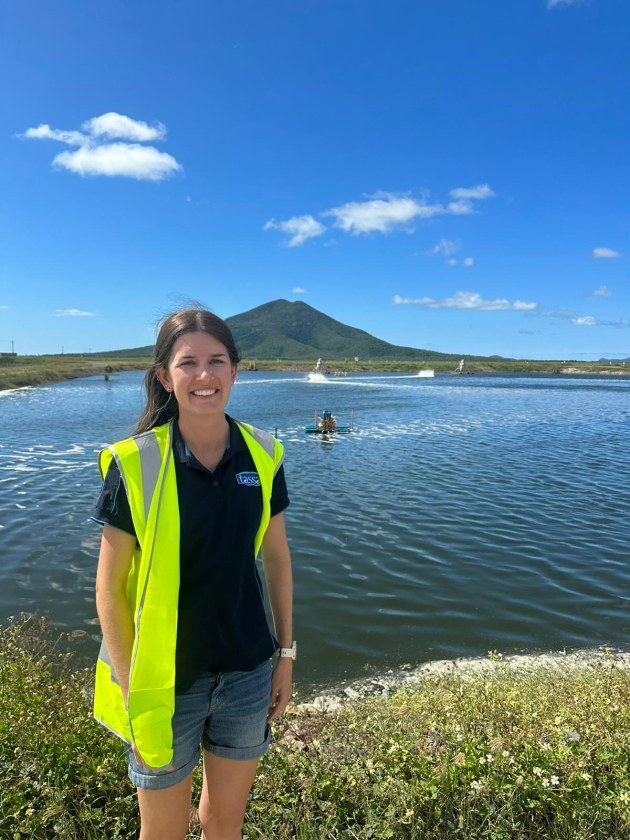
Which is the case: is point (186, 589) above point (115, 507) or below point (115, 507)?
below

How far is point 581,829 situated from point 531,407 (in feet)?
179

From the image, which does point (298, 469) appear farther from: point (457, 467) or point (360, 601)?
point (360, 601)

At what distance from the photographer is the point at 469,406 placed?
54.4 metres

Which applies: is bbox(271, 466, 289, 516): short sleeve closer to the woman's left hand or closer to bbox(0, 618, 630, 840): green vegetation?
the woman's left hand

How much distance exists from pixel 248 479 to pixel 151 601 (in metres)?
0.76

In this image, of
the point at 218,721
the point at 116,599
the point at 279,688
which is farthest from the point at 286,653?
the point at 116,599

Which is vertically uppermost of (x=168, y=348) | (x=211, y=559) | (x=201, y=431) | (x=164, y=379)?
(x=168, y=348)

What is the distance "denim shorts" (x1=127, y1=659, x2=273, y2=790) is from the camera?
248cm

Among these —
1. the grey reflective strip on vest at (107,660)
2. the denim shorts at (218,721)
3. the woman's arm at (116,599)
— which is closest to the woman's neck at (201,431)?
the woman's arm at (116,599)

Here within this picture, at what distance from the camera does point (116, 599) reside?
2.43m

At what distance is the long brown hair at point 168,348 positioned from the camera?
2.83 meters

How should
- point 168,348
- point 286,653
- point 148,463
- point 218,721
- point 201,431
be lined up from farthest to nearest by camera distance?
1. point 286,653
2. point 168,348
3. point 201,431
4. point 218,721
5. point 148,463

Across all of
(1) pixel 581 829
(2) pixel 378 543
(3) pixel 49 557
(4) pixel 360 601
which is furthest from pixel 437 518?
(1) pixel 581 829

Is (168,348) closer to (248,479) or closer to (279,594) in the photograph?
(248,479)
